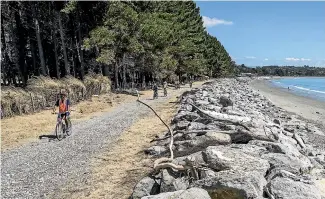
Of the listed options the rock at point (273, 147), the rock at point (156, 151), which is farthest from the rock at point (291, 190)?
the rock at point (156, 151)

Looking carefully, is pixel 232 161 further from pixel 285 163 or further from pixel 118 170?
pixel 118 170

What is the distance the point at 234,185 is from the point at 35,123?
15.6m

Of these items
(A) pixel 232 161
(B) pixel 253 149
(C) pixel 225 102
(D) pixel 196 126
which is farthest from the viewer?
(C) pixel 225 102

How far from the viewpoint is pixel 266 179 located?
6703 millimetres

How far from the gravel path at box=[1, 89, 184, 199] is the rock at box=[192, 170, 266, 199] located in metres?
4.15

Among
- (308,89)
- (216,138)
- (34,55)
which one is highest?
(34,55)

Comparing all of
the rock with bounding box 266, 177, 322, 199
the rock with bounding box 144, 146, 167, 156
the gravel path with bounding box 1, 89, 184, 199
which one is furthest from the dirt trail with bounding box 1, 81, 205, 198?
the rock with bounding box 266, 177, 322, 199

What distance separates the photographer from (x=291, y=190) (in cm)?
577

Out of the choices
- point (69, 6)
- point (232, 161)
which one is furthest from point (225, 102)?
point (69, 6)

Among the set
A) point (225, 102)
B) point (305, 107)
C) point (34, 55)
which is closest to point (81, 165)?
point (225, 102)

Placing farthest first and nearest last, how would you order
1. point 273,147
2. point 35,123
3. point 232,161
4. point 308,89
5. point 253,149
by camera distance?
point 308,89
point 35,123
point 273,147
point 253,149
point 232,161

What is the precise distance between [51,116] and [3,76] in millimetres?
28199

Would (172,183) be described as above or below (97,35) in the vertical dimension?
below

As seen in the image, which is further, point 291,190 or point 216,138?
point 216,138
